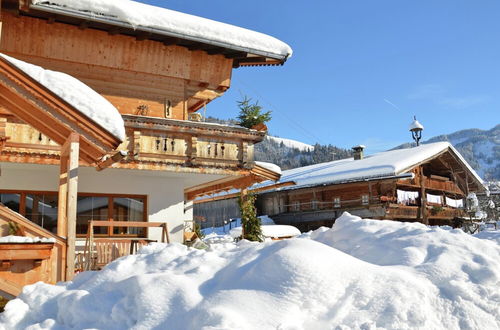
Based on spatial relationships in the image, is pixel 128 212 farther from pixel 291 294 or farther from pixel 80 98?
pixel 291 294

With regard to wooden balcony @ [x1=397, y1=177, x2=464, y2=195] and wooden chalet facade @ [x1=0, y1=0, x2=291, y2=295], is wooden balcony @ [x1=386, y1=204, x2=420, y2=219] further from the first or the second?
wooden chalet facade @ [x1=0, y1=0, x2=291, y2=295]

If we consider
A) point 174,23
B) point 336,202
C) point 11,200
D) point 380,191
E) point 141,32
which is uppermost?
point 174,23

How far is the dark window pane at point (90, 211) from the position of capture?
39.7ft

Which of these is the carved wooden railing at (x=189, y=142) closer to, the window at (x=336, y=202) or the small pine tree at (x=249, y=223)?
the small pine tree at (x=249, y=223)

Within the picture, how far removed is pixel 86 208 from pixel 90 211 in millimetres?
130

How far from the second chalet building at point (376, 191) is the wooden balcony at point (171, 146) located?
9452 millimetres

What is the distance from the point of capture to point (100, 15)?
38.0 feet

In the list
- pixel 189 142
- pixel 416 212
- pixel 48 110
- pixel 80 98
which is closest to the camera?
pixel 48 110

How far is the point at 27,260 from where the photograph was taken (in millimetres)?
6609

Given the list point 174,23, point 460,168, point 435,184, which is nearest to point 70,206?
point 174,23

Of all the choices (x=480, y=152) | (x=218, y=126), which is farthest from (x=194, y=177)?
(x=480, y=152)

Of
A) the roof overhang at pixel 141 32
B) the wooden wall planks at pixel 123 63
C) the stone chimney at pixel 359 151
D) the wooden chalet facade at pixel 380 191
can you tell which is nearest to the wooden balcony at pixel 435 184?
the wooden chalet facade at pixel 380 191

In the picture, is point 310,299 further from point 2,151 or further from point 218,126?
point 218,126

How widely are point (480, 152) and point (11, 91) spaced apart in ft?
698
